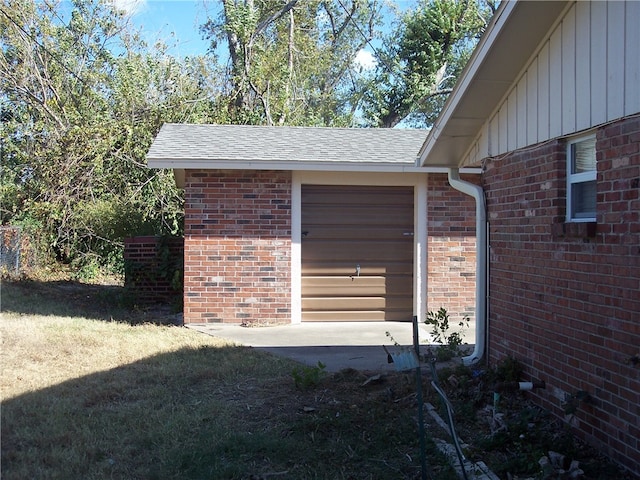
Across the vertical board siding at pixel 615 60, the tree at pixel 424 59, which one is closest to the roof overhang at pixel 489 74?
the vertical board siding at pixel 615 60

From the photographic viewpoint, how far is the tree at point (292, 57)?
73.8ft

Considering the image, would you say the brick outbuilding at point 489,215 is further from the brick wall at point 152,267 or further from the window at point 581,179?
the brick wall at point 152,267

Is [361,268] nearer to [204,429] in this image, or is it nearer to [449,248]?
[449,248]

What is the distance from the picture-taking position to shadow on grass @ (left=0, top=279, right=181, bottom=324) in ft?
36.9

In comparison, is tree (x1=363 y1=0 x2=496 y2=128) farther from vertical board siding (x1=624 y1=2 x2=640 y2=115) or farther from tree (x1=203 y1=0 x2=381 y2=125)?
vertical board siding (x1=624 y1=2 x2=640 y2=115)

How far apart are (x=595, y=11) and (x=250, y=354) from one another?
17.9 feet

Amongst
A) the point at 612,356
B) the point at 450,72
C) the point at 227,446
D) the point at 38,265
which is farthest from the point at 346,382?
the point at 450,72

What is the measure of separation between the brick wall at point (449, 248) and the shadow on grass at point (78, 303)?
4421mm

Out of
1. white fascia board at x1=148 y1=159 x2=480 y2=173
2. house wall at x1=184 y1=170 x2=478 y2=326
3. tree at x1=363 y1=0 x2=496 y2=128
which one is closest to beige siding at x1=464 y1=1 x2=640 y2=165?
white fascia board at x1=148 y1=159 x2=480 y2=173

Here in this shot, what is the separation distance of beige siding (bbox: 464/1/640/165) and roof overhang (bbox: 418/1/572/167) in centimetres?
11

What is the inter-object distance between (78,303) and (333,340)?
605cm

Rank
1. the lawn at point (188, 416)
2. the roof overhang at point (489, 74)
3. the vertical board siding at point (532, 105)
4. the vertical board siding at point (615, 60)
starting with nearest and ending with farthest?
the vertical board siding at point (615, 60)
the lawn at point (188, 416)
the roof overhang at point (489, 74)
the vertical board siding at point (532, 105)

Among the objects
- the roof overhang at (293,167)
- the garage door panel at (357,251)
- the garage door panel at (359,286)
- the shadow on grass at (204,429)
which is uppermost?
the roof overhang at (293,167)

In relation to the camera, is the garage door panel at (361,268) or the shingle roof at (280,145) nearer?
the shingle roof at (280,145)
